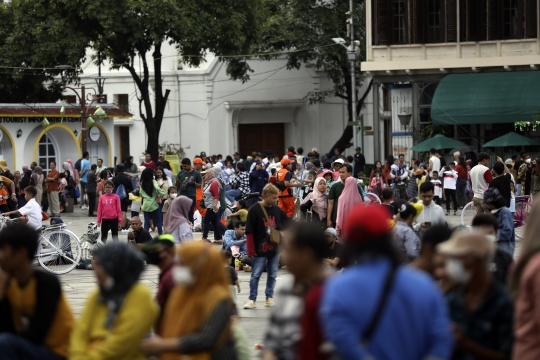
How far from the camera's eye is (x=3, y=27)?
41719 mm

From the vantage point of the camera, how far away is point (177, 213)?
14383 millimetres

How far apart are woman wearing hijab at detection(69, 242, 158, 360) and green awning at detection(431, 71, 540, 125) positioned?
25839mm

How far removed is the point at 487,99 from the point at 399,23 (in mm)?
4271

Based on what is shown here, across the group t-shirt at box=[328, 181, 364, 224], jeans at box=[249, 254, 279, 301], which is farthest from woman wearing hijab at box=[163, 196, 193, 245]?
t-shirt at box=[328, 181, 364, 224]

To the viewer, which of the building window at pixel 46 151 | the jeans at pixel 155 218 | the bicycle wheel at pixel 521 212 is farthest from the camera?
the building window at pixel 46 151

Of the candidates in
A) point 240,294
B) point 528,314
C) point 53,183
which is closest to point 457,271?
point 528,314

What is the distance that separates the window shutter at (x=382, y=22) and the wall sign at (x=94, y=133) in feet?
36.2

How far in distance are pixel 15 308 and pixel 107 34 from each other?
29859 millimetres

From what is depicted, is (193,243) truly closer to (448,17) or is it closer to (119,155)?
(448,17)

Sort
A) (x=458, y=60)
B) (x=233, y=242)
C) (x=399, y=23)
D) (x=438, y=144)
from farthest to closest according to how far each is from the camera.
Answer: (x=399, y=23) < (x=458, y=60) < (x=438, y=144) < (x=233, y=242)

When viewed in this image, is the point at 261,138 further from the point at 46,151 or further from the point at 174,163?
the point at 46,151

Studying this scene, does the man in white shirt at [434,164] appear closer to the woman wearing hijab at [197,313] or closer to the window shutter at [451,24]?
the window shutter at [451,24]

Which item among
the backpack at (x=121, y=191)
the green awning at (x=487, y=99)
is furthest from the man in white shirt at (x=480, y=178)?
the green awning at (x=487, y=99)

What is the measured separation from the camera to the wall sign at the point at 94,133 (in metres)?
36.9
